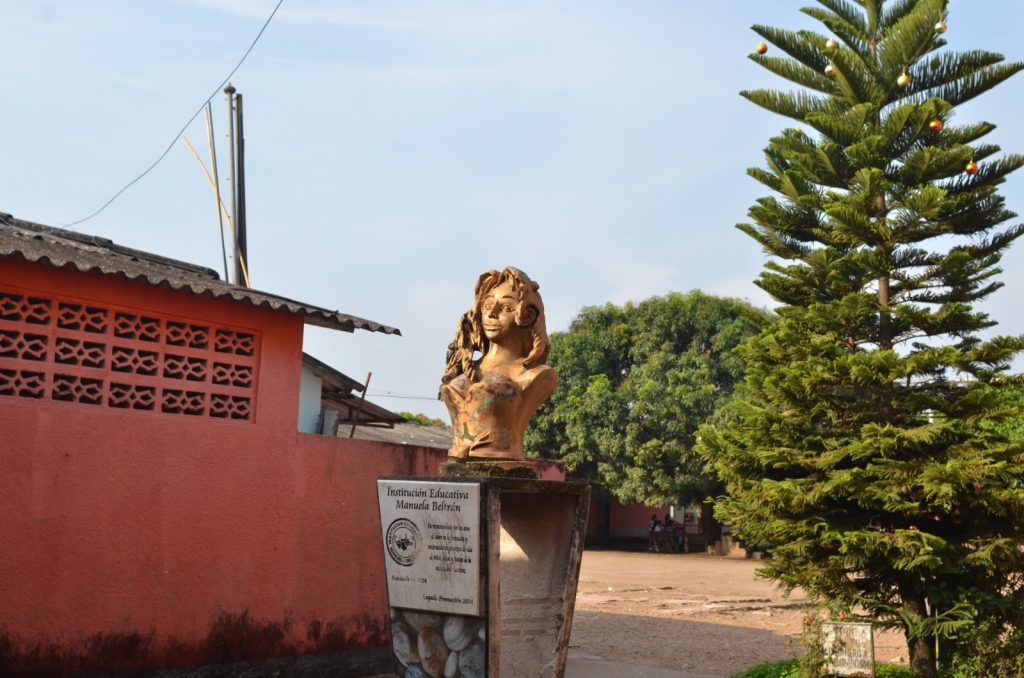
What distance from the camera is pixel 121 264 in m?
6.88

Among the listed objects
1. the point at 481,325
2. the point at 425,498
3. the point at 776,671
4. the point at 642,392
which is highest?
the point at 642,392

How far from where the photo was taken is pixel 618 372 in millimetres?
28625

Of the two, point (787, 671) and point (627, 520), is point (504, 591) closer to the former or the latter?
point (787, 671)

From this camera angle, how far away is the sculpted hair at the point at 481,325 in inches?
229

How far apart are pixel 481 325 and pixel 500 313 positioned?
199 mm

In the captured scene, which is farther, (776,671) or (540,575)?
(776,671)

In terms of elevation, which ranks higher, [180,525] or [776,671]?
[180,525]

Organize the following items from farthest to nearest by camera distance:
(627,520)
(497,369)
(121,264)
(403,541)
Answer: (627,520)
(121,264)
(497,369)
(403,541)

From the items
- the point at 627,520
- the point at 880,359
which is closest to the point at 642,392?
the point at 627,520

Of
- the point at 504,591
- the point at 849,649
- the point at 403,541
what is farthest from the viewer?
the point at 849,649

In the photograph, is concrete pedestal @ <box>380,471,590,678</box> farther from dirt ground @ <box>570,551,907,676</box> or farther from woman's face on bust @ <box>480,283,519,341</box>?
dirt ground @ <box>570,551,907,676</box>

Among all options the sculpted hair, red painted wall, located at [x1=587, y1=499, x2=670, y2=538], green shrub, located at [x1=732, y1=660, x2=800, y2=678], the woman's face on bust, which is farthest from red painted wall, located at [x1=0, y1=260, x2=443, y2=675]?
red painted wall, located at [x1=587, y1=499, x2=670, y2=538]

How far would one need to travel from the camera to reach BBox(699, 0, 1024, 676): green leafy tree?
25.8 ft

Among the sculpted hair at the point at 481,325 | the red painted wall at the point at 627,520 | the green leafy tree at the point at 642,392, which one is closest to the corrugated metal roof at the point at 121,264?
the sculpted hair at the point at 481,325
